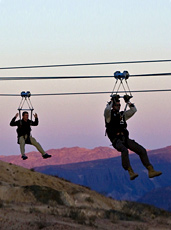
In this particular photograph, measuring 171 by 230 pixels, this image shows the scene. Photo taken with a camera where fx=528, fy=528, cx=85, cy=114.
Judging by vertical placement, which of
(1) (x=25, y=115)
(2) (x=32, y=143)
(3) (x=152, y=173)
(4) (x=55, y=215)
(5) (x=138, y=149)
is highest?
(1) (x=25, y=115)

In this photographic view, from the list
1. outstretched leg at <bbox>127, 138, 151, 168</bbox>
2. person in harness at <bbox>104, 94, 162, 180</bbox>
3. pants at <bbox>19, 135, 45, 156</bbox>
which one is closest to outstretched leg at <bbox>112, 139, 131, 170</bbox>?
person in harness at <bbox>104, 94, 162, 180</bbox>

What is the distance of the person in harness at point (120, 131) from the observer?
1942cm

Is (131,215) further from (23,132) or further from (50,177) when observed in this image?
(50,177)

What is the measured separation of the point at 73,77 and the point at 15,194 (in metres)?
11.0

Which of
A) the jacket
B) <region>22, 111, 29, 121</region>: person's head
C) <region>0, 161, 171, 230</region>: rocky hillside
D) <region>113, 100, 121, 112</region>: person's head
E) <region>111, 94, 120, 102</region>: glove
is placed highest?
<region>22, 111, 29, 121</region>: person's head

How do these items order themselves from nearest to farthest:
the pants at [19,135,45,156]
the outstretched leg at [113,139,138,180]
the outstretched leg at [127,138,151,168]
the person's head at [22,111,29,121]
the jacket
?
1. the outstretched leg at [113,139,138,180]
2. the outstretched leg at [127,138,151,168]
3. the jacket
4. the person's head at [22,111,29,121]
5. the pants at [19,135,45,156]

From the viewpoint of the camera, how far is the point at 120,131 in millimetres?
19641

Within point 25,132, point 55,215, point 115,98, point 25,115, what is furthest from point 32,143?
point 115,98

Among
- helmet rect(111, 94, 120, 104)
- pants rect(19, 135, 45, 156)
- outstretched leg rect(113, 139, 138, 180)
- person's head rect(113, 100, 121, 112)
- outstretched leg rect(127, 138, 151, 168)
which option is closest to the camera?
outstretched leg rect(113, 139, 138, 180)

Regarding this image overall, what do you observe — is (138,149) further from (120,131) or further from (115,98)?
(115,98)

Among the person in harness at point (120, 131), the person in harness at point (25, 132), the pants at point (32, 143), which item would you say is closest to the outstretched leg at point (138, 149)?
the person in harness at point (120, 131)

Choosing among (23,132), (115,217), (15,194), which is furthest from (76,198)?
(115,217)

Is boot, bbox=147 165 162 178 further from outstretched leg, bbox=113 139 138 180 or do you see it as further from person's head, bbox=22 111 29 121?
person's head, bbox=22 111 29 121

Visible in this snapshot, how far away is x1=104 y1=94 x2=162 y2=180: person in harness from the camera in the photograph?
19422mm
